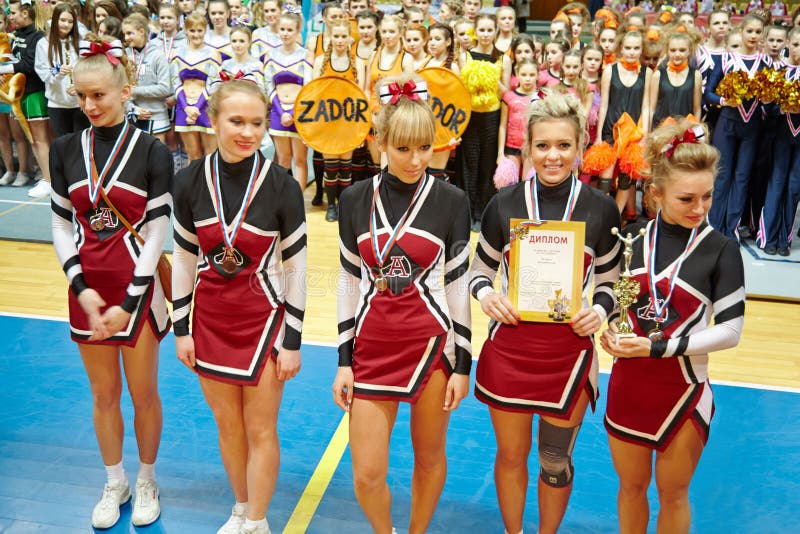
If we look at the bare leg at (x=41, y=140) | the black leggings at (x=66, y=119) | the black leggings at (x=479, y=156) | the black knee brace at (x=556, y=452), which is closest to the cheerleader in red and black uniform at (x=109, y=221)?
the black knee brace at (x=556, y=452)

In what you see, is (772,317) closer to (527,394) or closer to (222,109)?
(527,394)

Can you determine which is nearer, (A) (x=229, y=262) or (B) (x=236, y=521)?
(A) (x=229, y=262)

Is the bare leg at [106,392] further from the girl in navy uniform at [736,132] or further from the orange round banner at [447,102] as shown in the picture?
the girl in navy uniform at [736,132]

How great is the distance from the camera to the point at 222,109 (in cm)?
278

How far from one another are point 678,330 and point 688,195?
45 centimetres

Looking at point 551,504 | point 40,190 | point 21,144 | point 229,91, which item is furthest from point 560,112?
point 21,144

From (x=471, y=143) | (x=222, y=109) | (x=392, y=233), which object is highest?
(x=222, y=109)

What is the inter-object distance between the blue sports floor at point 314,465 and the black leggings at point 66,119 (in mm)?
3896

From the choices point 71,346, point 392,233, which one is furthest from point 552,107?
point 71,346

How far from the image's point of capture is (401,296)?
2740 millimetres

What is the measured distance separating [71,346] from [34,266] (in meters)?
1.78

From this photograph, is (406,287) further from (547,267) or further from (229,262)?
(229,262)

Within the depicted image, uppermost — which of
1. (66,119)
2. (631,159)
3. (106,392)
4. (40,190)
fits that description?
(66,119)

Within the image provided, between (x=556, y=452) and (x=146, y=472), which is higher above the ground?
(x=556, y=452)
